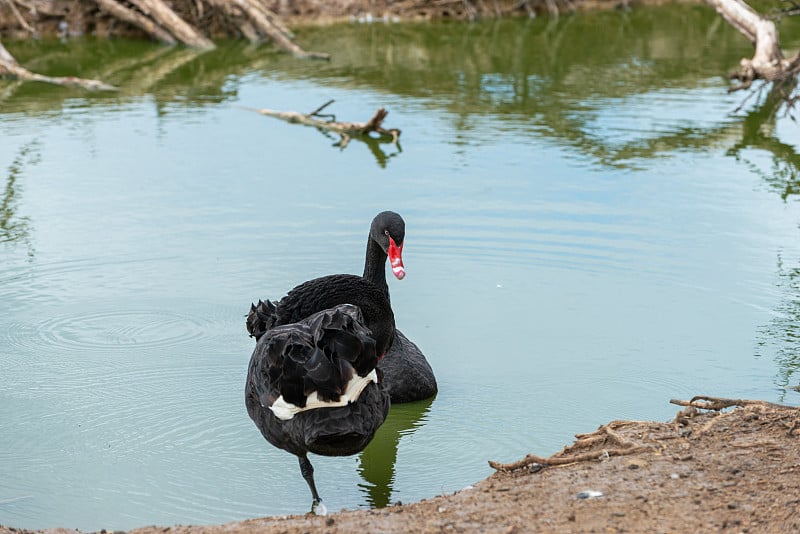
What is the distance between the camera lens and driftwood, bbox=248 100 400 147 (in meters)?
12.1

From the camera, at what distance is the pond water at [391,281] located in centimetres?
526

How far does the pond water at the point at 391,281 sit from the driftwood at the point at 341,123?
0.14 metres

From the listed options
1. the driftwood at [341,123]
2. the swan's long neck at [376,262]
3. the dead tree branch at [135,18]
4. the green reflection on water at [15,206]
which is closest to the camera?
the swan's long neck at [376,262]

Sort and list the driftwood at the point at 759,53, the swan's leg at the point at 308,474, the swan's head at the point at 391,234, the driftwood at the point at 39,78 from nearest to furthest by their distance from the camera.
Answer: the swan's leg at the point at 308,474 < the swan's head at the point at 391,234 < the driftwood at the point at 759,53 < the driftwood at the point at 39,78

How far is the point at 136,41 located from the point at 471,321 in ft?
49.2

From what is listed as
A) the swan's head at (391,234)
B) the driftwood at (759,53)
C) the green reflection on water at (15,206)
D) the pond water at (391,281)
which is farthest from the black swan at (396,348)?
the driftwood at (759,53)

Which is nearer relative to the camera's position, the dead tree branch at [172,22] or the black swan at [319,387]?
the black swan at [319,387]

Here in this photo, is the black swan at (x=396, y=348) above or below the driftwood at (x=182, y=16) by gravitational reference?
below

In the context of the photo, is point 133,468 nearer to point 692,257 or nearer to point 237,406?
point 237,406

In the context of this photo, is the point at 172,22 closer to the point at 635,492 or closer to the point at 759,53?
the point at 759,53

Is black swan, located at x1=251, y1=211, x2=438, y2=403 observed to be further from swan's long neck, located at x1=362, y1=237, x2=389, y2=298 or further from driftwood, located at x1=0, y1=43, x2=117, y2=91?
driftwood, located at x1=0, y1=43, x2=117, y2=91

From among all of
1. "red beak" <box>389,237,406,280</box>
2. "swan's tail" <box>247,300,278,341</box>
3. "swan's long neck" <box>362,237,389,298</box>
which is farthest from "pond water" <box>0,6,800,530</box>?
"red beak" <box>389,237,406,280</box>

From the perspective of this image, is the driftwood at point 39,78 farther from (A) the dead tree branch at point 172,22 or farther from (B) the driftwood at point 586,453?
(B) the driftwood at point 586,453

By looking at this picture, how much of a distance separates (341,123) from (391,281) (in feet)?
15.8
